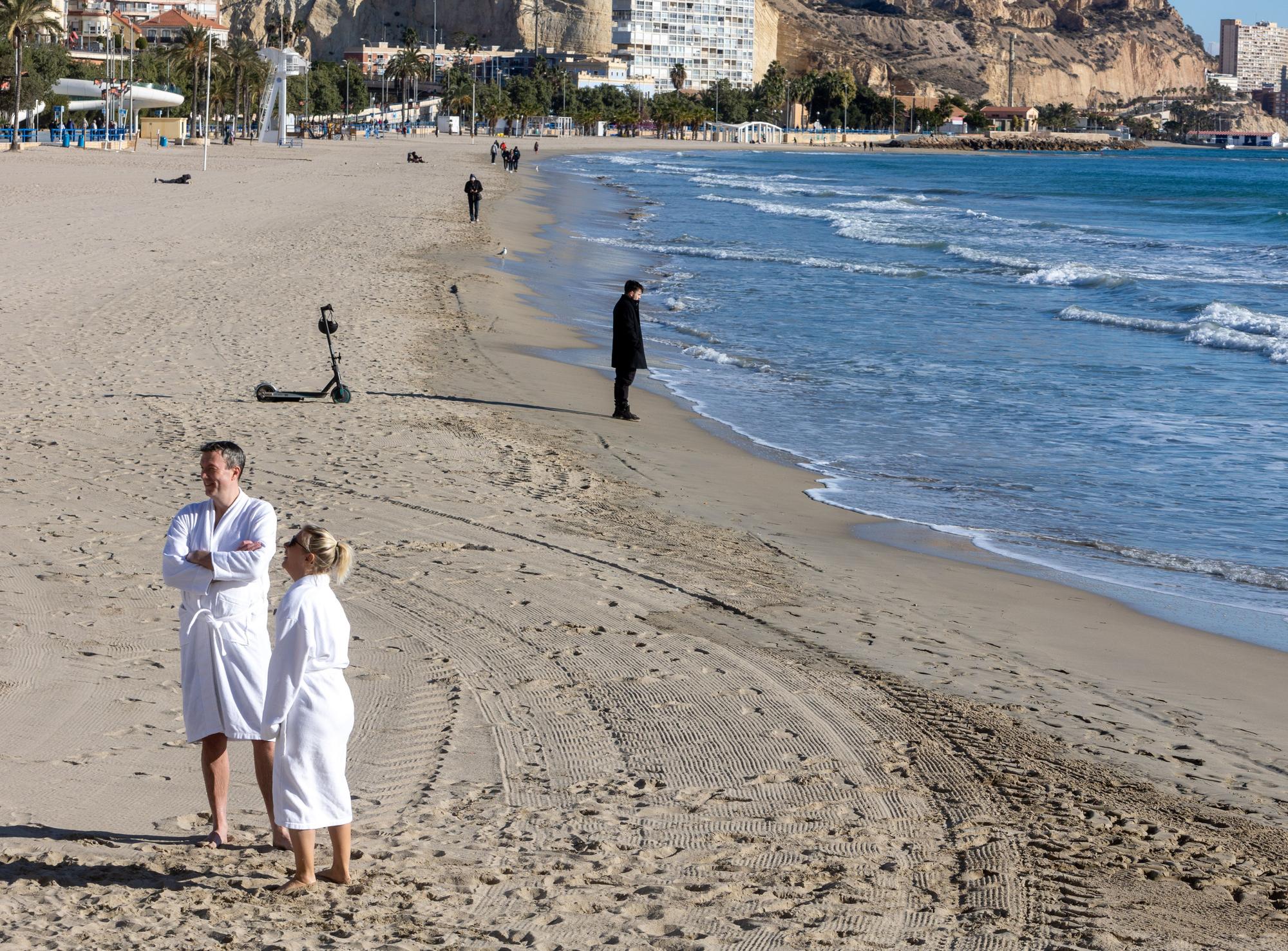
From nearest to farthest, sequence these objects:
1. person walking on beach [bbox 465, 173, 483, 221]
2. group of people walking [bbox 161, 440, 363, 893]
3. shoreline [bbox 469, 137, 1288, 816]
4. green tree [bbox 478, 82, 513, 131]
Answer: group of people walking [bbox 161, 440, 363, 893] < shoreline [bbox 469, 137, 1288, 816] < person walking on beach [bbox 465, 173, 483, 221] < green tree [bbox 478, 82, 513, 131]

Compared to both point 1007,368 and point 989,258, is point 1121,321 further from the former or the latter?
point 989,258

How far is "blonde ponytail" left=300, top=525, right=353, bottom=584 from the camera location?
4262 millimetres

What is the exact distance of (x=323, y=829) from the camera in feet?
17.0

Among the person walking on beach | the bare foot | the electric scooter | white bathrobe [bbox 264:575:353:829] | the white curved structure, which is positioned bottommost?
the bare foot

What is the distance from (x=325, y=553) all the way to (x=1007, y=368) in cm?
1593

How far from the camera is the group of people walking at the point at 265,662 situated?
437cm

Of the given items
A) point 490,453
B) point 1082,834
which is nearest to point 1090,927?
point 1082,834

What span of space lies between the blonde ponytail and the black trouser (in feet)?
30.9

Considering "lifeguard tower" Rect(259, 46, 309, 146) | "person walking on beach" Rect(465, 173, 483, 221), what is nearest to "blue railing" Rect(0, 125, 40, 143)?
"lifeguard tower" Rect(259, 46, 309, 146)

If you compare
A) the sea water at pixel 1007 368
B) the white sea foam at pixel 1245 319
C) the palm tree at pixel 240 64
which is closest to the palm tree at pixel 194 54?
the palm tree at pixel 240 64

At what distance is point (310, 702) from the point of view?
14.5 ft

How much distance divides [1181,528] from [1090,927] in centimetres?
690

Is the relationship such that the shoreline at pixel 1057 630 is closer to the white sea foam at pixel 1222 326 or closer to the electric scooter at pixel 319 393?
the electric scooter at pixel 319 393

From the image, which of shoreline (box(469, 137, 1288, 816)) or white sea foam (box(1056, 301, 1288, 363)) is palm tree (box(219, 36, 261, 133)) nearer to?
white sea foam (box(1056, 301, 1288, 363))
